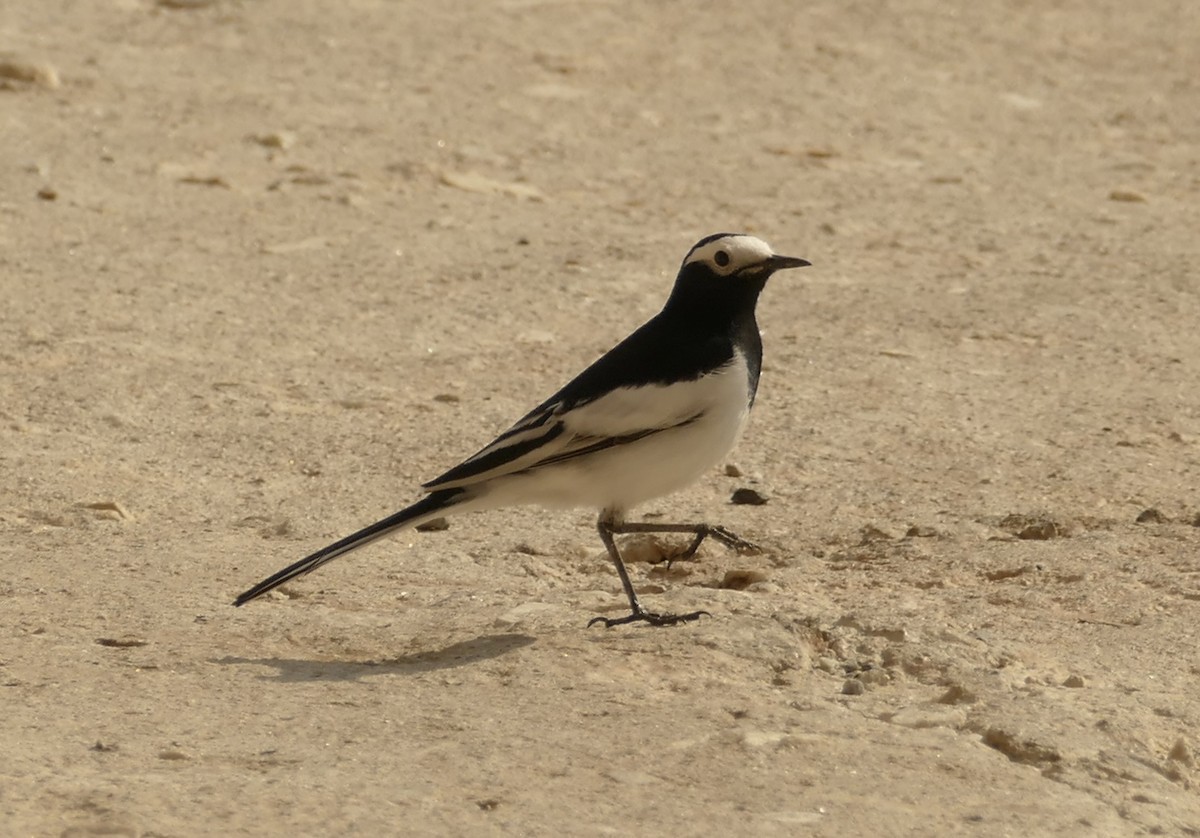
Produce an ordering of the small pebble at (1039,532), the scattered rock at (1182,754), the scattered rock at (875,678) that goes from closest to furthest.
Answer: the scattered rock at (1182,754), the scattered rock at (875,678), the small pebble at (1039,532)

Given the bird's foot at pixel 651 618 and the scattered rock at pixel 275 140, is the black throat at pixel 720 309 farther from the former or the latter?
the scattered rock at pixel 275 140

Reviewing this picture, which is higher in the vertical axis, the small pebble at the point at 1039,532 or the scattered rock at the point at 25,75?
the small pebble at the point at 1039,532

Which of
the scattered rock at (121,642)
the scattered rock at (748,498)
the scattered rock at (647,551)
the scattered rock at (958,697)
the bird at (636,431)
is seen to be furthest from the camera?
the scattered rock at (748,498)

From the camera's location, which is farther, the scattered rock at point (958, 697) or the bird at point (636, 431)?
the bird at point (636, 431)

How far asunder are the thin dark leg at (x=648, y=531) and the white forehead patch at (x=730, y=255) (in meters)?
0.78

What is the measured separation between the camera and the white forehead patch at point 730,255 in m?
6.30

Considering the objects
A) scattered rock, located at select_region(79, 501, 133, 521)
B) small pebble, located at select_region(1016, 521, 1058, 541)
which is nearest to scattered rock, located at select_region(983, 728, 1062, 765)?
small pebble, located at select_region(1016, 521, 1058, 541)

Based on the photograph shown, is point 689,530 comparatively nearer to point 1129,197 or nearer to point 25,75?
point 1129,197

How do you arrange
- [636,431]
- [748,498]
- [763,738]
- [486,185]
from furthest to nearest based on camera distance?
[486,185], [748,498], [636,431], [763,738]

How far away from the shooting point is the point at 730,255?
6309 millimetres

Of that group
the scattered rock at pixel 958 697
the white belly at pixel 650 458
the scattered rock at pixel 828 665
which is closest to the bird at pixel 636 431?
the white belly at pixel 650 458

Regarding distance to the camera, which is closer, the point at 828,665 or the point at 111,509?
the point at 828,665

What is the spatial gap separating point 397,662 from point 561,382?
9.39 ft

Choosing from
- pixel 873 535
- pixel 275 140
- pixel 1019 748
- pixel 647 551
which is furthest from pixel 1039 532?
pixel 275 140
